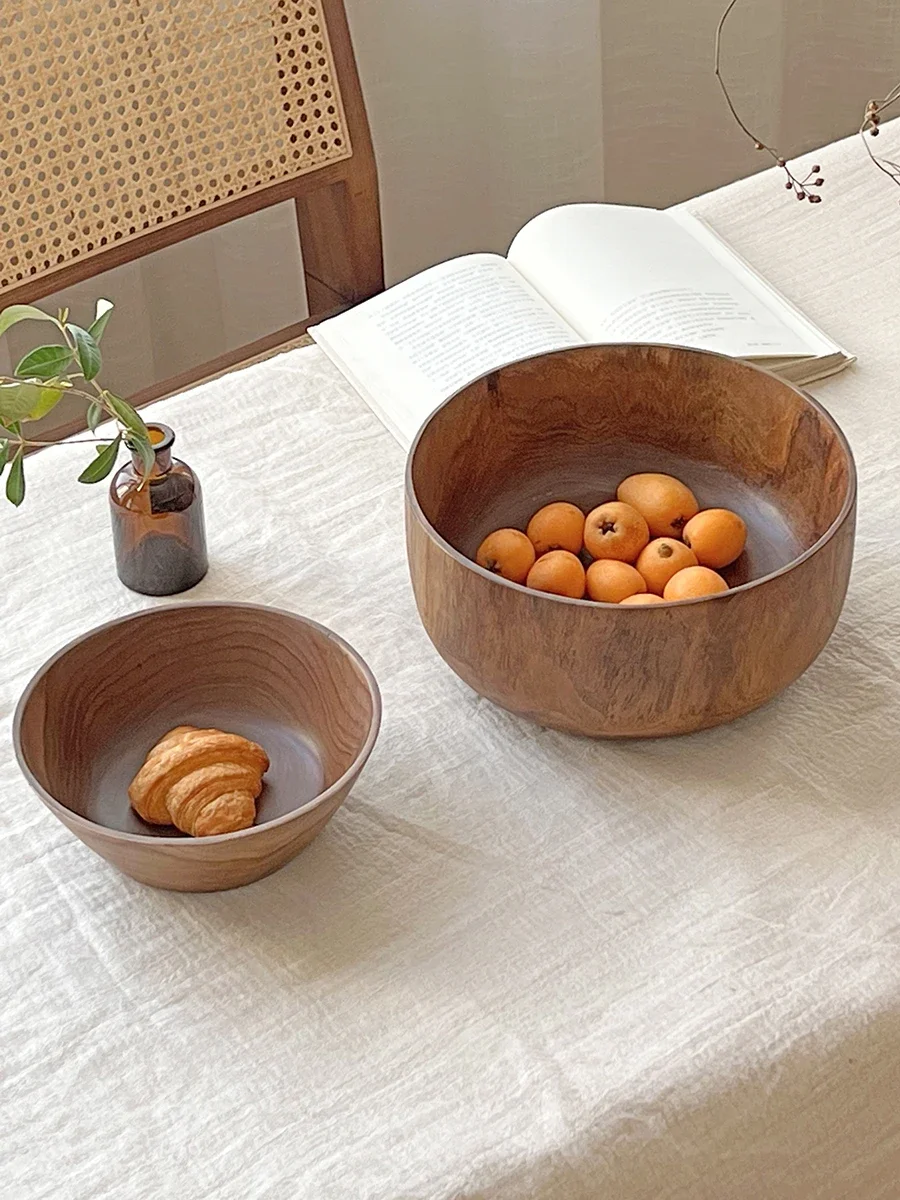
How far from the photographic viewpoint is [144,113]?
1.30 metres

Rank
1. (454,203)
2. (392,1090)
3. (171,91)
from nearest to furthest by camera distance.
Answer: (392,1090)
(171,91)
(454,203)

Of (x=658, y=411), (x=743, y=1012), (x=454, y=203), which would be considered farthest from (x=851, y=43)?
(x=743, y=1012)

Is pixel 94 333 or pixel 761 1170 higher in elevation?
pixel 94 333

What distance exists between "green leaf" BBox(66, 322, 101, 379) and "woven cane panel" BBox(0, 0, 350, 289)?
519 millimetres

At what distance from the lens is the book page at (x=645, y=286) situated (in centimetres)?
105

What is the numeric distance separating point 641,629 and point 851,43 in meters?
1.64

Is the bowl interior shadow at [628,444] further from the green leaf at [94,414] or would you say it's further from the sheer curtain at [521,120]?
the sheer curtain at [521,120]

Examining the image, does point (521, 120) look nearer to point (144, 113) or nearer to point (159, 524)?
point (144, 113)

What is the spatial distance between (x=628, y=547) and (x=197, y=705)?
24 cm

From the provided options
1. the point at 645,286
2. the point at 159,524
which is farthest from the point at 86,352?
the point at 645,286

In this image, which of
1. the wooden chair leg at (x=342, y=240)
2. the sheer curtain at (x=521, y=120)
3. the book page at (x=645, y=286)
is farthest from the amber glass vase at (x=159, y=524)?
Answer: the sheer curtain at (x=521, y=120)

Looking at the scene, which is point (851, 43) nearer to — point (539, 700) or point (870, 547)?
point (870, 547)

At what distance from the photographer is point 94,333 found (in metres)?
0.81

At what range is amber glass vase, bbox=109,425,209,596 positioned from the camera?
0.86 metres
